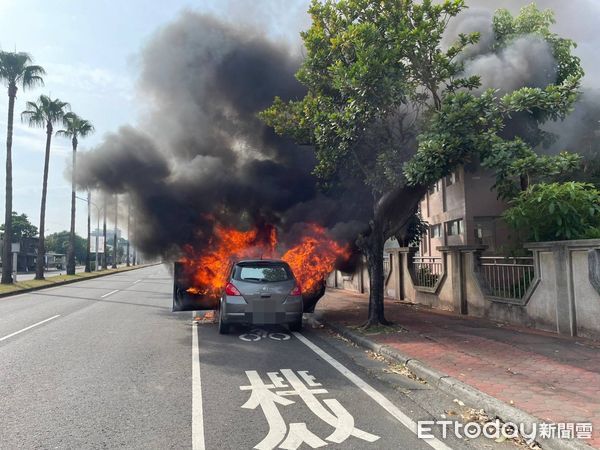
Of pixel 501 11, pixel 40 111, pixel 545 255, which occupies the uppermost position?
pixel 40 111

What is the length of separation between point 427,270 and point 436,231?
1031 cm

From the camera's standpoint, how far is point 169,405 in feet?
15.5

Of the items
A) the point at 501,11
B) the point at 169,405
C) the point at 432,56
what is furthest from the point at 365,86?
the point at 169,405

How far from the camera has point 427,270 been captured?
43.8ft

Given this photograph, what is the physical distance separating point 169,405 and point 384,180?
18.7 ft

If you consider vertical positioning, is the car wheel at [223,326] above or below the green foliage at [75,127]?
below

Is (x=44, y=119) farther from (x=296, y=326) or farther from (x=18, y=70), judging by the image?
(x=296, y=326)

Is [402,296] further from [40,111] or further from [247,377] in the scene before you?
[40,111]

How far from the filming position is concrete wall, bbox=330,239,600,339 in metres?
7.42

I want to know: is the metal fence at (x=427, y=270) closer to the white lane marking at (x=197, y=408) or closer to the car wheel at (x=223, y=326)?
the car wheel at (x=223, y=326)

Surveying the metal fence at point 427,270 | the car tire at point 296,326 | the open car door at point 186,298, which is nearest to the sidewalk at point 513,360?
the car tire at point 296,326

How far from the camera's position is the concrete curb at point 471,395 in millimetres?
3556

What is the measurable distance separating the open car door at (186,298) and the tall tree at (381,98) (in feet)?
11.5

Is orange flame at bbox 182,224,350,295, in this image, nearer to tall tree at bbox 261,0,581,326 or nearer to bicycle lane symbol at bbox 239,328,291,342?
bicycle lane symbol at bbox 239,328,291,342
